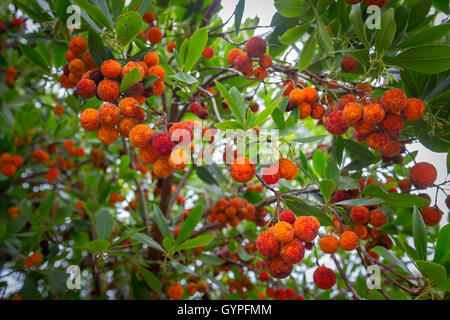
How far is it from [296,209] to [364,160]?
47cm

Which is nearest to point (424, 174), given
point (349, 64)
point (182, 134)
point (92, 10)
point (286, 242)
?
point (349, 64)

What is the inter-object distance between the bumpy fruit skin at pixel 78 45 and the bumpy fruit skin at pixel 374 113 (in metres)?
1.03

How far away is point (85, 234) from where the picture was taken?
294cm

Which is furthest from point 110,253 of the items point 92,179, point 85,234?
point 85,234

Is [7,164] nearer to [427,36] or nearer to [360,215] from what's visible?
[360,215]

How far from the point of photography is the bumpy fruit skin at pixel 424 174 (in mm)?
1250

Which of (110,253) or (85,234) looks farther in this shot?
(85,234)

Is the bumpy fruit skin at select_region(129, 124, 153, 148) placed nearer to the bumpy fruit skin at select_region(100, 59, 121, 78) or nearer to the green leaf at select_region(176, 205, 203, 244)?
the bumpy fruit skin at select_region(100, 59, 121, 78)

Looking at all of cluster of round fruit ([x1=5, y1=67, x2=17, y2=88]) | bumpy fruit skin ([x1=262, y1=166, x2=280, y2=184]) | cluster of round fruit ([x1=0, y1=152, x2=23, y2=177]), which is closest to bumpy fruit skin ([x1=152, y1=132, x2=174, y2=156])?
bumpy fruit skin ([x1=262, y1=166, x2=280, y2=184])

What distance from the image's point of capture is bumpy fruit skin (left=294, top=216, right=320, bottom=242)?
0.85m

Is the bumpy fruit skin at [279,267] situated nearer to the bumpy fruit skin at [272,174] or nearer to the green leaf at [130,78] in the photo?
the bumpy fruit skin at [272,174]

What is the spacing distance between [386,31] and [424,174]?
25.3 inches

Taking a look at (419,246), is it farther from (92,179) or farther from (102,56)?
(92,179)

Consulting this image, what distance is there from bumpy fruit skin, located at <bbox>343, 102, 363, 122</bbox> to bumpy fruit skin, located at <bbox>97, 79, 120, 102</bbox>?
0.75 meters
